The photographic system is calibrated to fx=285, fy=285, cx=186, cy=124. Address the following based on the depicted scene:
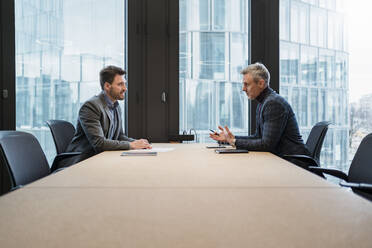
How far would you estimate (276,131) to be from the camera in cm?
245

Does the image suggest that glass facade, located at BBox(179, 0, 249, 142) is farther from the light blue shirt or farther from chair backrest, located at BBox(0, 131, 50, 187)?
chair backrest, located at BBox(0, 131, 50, 187)

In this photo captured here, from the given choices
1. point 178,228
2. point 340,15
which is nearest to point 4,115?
point 178,228

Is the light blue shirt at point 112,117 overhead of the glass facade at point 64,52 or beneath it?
beneath

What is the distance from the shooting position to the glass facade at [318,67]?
12.7 ft

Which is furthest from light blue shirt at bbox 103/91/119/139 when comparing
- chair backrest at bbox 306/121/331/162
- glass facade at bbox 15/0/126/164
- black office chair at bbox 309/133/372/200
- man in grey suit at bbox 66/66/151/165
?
black office chair at bbox 309/133/372/200

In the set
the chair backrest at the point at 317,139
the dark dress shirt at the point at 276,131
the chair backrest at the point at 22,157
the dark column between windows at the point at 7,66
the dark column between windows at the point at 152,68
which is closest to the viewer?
the chair backrest at the point at 22,157

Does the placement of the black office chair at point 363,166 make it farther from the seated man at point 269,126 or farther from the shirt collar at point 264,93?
the shirt collar at point 264,93

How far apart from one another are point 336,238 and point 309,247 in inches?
3.3

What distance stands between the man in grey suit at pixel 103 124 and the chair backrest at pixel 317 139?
1.52m

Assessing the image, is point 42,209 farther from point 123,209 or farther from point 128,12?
point 128,12

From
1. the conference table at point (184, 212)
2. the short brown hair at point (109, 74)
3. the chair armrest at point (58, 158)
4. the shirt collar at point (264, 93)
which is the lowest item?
the chair armrest at point (58, 158)

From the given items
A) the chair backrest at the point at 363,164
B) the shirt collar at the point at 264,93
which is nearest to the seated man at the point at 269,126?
the shirt collar at the point at 264,93

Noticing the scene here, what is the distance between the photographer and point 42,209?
86 centimetres

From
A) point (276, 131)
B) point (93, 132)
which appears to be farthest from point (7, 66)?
point (276, 131)
